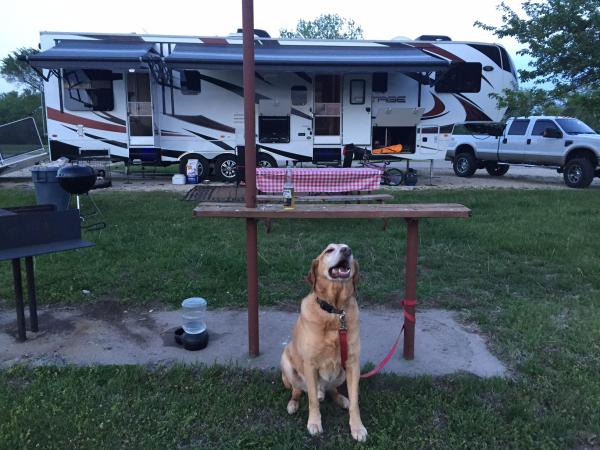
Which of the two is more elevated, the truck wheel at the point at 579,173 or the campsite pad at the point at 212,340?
the truck wheel at the point at 579,173

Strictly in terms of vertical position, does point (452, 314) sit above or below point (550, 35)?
below

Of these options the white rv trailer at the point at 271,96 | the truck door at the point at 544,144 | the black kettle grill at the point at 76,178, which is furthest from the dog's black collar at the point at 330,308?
the truck door at the point at 544,144

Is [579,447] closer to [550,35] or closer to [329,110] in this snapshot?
[550,35]

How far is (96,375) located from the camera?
3.25 meters

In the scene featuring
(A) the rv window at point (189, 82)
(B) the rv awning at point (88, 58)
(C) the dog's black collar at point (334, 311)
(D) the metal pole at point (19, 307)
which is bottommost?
(D) the metal pole at point (19, 307)

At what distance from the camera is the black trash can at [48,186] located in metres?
7.75

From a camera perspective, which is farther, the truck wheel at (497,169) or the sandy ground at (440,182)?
the truck wheel at (497,169)

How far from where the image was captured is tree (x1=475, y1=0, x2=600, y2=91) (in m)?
9.21

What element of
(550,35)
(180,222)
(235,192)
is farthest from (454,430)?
(550,35)

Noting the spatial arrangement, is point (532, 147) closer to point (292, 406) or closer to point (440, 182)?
point (440, 182)

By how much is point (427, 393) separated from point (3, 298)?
3767mm

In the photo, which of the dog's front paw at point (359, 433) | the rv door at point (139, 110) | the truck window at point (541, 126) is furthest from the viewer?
the truck window at point (541, 126)

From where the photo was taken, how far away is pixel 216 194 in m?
10.3

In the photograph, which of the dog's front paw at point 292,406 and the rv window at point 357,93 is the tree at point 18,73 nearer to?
the rv window at point 357,93
